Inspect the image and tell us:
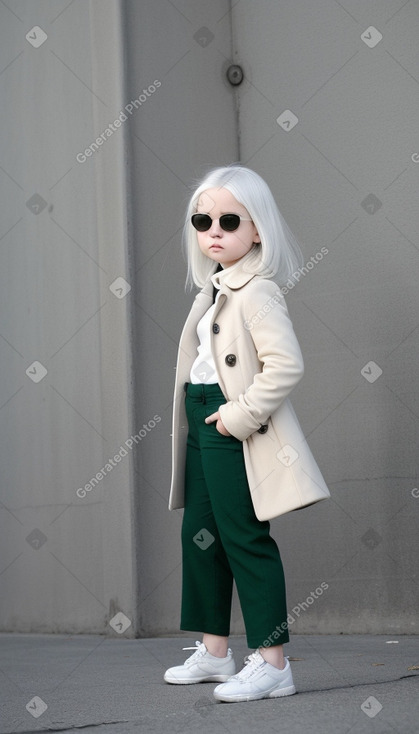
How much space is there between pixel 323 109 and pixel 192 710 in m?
2.82

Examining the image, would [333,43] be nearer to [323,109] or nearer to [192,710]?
[323,109]

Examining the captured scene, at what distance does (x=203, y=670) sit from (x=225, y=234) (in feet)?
4.34

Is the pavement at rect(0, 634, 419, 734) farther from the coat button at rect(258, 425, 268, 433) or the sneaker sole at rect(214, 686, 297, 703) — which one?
the coat button at rect(258, 425, 268, 433)

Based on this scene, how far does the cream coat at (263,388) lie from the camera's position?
300 centimetres

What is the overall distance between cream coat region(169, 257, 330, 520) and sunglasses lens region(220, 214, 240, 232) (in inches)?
5.4

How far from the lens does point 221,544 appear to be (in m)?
3.23

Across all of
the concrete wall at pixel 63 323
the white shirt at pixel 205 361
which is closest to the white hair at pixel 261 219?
the white shirt at pixel 205 361

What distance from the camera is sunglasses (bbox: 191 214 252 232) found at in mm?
3211

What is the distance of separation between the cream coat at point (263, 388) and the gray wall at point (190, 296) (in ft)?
4.37

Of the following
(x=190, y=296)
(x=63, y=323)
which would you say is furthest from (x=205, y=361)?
(x=63, y=323)
